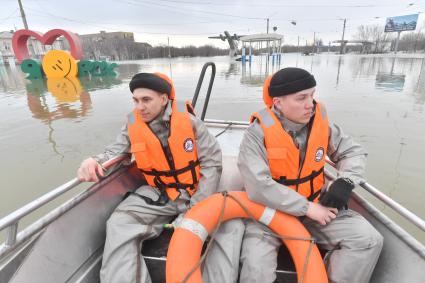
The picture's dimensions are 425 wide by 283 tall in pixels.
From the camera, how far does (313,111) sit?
163cm

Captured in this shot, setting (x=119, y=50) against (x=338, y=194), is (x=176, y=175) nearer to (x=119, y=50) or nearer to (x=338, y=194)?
(x=338, y=194)

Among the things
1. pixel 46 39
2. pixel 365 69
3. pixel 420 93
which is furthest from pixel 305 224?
pixel 365 69

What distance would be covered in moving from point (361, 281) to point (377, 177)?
2.80m

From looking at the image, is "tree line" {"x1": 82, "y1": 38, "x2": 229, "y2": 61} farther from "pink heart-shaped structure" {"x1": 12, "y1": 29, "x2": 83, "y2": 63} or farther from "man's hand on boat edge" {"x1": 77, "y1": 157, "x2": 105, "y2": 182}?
"man's hand on boat edge" {"x1": 77, "y1": 157, "x2": 105, "y2": 182}

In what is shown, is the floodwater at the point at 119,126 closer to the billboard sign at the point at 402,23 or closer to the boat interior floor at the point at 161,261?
the boat interior floor at the point at 161,261

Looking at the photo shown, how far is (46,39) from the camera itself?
1584 centimetres

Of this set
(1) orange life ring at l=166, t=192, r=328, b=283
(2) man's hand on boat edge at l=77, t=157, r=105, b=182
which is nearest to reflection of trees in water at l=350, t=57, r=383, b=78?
(1) orange life ring at l=166, t=192, r=328, b=283

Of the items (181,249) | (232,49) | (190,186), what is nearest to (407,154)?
(190,186)

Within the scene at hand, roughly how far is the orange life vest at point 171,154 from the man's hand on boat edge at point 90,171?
0.25 meters

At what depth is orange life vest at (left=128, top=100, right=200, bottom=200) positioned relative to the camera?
177 cm

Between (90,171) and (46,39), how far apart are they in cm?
1795

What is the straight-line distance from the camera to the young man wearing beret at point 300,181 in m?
1.33

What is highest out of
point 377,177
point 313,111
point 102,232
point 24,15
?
point 24,15

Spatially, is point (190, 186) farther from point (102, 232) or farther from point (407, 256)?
point (407, 256)
